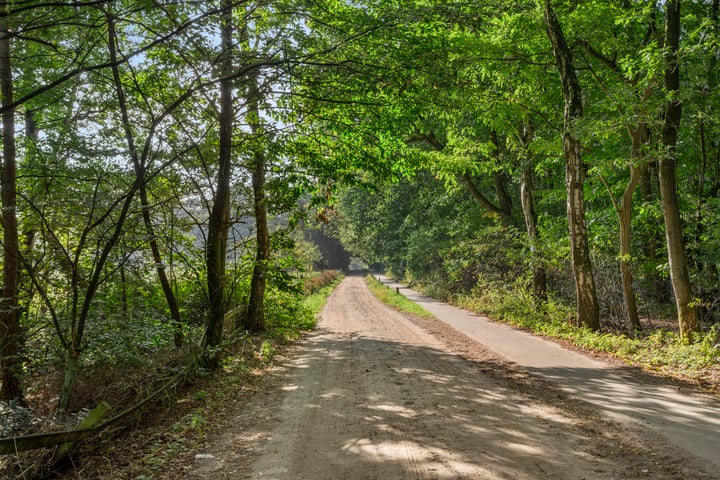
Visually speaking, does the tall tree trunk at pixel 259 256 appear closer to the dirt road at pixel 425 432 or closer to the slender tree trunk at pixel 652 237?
the dirt road at pixel 425 432

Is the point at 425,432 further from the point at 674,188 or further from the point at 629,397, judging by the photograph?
the point at 674,188

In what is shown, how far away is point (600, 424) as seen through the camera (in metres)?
5.18

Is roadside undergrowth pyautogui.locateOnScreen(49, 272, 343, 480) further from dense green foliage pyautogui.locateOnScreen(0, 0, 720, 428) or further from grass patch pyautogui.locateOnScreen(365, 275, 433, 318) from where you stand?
grass patch pyautogui.locateOnScreen(365, 275, 433, 318)

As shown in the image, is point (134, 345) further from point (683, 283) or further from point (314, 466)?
point (683, 283)

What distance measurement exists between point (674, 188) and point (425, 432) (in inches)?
310

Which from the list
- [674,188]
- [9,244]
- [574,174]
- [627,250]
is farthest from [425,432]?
[627,250]

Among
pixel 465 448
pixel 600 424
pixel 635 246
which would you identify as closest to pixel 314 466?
pixel 465 448

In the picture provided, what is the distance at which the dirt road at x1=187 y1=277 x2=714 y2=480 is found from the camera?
4.08 meters

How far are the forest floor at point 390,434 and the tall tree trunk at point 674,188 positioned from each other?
153 inches

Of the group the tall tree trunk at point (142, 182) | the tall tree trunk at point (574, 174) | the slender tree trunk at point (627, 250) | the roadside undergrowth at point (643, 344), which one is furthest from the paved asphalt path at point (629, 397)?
the tall tree trunk at point (142, 182)

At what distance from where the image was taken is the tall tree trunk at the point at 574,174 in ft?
34.9

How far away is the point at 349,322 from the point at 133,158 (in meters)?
12.2

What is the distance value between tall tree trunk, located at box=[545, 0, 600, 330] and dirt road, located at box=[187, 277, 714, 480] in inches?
166

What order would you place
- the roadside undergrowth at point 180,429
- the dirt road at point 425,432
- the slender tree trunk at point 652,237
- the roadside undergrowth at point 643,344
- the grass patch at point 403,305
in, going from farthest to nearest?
the grass patch at point 403,305 → the slender tree trunk at point 652,237 → the roadside undergrowth at point 643,344 → the roadside undergrowth at point 180,429 → the dirt road at point 425,432
